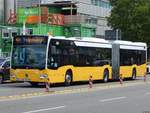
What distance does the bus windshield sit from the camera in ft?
96.5

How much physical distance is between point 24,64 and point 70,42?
11.2 ft

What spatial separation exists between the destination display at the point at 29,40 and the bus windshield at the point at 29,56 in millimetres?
215

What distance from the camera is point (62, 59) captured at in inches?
1207

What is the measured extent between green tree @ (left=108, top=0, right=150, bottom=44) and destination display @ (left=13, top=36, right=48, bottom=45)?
3917 cm

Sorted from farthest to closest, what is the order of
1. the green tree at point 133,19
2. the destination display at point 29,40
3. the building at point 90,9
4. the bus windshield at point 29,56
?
the building at point 90,9 → the green tree at point 133,19 → the destination display at point 29,40 → the bus windshield at point 29,56

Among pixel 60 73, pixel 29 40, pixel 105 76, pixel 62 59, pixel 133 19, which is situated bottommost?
pixel 105 76

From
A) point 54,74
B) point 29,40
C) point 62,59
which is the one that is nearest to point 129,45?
point 62,59

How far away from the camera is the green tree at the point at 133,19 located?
224ft

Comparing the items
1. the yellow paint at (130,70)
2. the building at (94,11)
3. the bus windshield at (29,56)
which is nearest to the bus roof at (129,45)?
the yellow paint at (130,70)

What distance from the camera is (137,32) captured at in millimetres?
69000

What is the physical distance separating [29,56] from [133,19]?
133 feet

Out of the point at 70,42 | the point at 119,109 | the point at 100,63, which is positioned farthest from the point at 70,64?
the point at 119,109

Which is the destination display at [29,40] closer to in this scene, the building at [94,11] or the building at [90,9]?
the building at [90,9]

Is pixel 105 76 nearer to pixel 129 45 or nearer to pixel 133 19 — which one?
pixel 129 45
